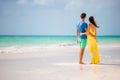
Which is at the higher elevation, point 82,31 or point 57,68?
point 82,31

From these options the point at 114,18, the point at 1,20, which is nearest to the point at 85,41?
the point at 114,18

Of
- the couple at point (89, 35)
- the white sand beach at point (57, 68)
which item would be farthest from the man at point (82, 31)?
the white sand beach at point (57, 68)

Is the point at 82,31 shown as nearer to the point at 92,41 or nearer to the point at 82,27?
the point at 82,27

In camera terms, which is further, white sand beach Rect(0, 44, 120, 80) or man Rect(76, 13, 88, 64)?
man Rect(76, 13, 88, 64)

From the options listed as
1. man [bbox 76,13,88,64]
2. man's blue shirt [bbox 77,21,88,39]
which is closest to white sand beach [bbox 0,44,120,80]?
man [bbox 76,13,88,64]

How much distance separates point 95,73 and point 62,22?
64.4 inches

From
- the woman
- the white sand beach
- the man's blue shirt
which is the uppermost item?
the man's blue shirt

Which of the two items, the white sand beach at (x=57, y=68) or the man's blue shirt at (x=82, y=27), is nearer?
the white sand beach at (x=57, y=68)

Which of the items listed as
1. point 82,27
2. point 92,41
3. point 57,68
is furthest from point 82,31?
point 57,68

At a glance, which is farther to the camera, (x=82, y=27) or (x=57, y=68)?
(x=82, y=27)

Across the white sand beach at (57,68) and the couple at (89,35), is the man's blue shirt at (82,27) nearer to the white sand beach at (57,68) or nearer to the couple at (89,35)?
the couple at (89,35)

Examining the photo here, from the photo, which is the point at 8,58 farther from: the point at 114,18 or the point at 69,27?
the point at 114,18

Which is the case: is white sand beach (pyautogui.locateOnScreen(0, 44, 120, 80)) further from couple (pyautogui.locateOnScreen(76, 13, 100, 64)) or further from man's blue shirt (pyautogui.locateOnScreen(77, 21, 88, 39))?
man's blue shirt (pyautogui.locateOnScreen(77, 21, 88, 39))

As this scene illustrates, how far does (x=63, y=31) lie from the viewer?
15.4ft
